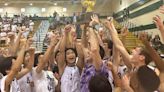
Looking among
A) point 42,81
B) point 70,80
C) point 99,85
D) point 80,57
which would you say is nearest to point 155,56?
point 99,85

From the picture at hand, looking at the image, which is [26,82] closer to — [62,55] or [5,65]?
[5,65]

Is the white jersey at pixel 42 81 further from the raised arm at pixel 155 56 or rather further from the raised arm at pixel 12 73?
the raised arm at pixel 155 56

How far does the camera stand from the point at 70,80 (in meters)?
4.53

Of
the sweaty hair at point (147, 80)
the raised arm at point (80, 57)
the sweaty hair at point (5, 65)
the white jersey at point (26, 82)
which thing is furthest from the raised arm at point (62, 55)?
the sweaty hair at point (147, 80)

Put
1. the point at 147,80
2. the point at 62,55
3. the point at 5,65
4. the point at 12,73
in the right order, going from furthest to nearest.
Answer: the point at 62,55
the point at 5,65
the point at 12,73
the point at 147,80

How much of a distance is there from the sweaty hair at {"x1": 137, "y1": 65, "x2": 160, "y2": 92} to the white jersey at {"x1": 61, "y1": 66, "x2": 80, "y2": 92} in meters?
1.95

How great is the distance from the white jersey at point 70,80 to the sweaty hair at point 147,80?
1.95 metres

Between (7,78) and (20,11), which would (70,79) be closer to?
(7,78)

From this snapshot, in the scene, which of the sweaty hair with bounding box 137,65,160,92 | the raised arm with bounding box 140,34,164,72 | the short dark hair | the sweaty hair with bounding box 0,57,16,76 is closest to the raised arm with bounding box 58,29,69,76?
the sweaty hair with bounding box 0,57,16,76

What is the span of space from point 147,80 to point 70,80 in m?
2.07

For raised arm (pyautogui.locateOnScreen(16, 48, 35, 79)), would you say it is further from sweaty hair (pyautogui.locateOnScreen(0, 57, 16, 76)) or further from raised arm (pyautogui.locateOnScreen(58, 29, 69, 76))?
raised arm (pyautogui.locateOnScreen(58, 29, 69, 76))

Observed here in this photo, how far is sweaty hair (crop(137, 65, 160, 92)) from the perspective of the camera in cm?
256

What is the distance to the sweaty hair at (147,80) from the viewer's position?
101 inches

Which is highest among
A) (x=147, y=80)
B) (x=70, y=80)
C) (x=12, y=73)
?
(x=147, y=80)
